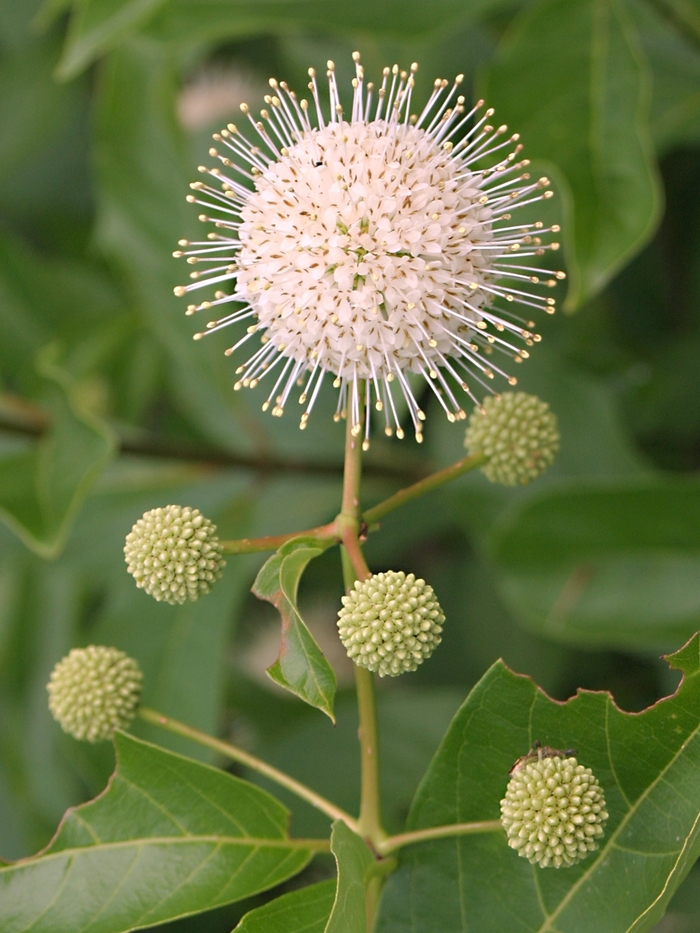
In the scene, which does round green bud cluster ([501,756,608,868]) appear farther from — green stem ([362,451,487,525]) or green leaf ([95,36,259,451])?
green leaf ([95,36,259,451])

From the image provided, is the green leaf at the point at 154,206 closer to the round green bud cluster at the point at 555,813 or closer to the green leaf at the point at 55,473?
the green leaf at the point at 55,473

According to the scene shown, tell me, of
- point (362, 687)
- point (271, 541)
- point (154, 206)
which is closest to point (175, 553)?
point (271, 541)

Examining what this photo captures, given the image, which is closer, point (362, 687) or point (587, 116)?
point (362, 687)

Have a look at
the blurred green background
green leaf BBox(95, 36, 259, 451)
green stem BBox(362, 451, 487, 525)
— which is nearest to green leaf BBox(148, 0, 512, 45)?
the blurred green background

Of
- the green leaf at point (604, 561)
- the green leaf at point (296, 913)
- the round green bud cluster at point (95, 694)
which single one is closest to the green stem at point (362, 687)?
the green leaf at point (296, 913)

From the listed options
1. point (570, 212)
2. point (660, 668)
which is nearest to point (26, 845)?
point (660, 668)

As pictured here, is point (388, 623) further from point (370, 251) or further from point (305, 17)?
point (305, 17)

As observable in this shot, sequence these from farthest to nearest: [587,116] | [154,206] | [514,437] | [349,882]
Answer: [154,206] < [587,116] < [514,437] < [349,882]

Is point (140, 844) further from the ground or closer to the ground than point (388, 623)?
closer to the ground
